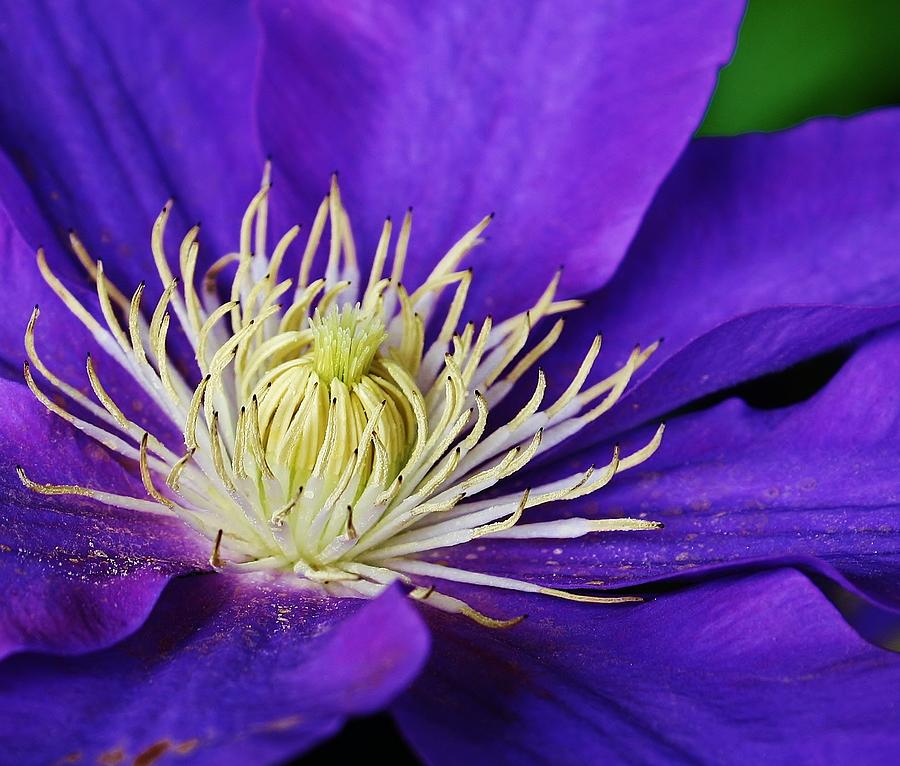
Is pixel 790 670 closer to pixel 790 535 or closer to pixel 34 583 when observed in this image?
pixel 790 535

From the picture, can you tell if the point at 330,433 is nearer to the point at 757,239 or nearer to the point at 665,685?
the point at 665,685

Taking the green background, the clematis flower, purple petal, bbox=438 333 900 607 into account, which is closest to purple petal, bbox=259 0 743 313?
the clematis flower

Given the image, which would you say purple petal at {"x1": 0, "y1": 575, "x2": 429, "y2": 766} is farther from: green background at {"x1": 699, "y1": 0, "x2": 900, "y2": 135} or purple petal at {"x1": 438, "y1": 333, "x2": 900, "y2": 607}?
green background at {"x1": 699, "y1": 0, "x2": 900, "y2": 135}

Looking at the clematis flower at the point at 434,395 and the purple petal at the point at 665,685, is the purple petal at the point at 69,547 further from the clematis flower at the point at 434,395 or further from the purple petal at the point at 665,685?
the purple petal at the point at 665,685

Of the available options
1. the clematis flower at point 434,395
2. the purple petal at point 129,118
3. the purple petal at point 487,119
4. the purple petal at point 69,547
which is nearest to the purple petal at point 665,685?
the clematis flower at point 434,395

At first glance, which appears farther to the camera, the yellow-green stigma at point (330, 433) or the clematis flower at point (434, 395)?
the yellow-green stigma at point (330, 433)

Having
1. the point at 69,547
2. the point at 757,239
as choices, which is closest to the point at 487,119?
the point at 757,239
